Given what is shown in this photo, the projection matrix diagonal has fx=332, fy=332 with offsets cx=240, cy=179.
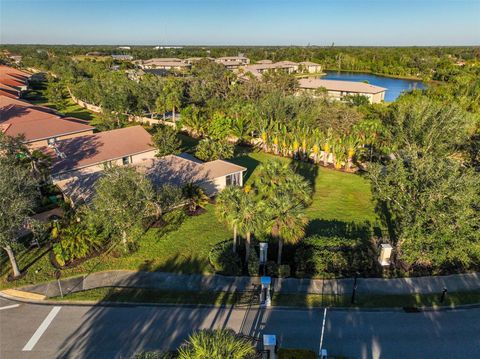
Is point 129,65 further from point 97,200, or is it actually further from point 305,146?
point 97,200

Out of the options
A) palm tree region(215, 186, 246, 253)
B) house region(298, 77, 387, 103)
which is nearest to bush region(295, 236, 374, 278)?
palm tree region(215, 186, 246, 253)

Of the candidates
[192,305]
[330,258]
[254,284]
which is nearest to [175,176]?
[254,284]

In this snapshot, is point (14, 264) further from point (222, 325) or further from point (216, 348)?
point (216, 348)

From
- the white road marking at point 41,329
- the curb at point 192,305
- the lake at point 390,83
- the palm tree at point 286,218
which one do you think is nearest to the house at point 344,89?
the lake at point 390,83

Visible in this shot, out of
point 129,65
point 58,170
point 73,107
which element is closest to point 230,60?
point 129,65

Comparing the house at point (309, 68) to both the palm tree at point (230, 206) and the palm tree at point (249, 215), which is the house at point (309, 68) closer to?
the palm tree at point (230, 206)

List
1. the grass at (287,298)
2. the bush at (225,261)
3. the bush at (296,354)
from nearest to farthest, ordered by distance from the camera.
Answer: the bush at (296,354)
the grass at (287,298)
the bush at (225,261)

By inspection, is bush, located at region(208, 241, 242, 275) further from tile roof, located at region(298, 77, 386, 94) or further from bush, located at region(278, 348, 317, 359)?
tile roof, located at region(298, 77, 386, 94)
